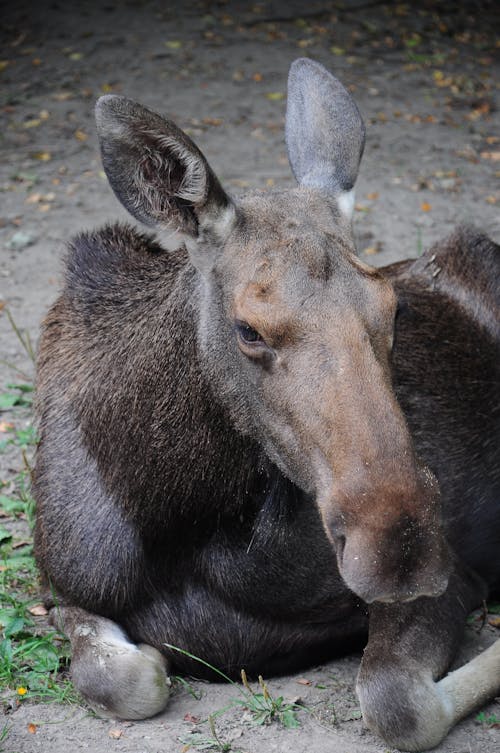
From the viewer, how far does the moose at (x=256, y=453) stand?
380 centimetres

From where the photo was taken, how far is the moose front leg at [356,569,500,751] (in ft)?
14.6

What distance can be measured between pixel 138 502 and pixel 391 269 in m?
2.37

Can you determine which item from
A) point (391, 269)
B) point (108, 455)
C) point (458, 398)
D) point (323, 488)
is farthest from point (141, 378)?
point (391, 269)

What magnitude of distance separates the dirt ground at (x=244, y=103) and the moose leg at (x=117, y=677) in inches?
13.4

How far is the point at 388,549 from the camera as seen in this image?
3623 mm

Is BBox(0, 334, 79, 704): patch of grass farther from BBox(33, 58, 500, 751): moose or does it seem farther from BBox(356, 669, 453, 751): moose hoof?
BBox(356, 669, 453, 751): moose hoof

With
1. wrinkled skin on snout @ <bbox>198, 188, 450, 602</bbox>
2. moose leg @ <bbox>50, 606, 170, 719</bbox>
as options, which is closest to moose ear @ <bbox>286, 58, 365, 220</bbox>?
wrinkled skin on snout @ <bbox>198, 188, 450, 602</bbox>

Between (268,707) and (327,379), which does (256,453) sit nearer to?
(327,379)

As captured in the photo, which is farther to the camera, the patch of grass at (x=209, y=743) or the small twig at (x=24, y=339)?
the small twig at (x=24, y=339)

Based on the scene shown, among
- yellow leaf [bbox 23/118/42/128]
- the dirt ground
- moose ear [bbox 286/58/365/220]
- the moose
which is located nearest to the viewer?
the moose

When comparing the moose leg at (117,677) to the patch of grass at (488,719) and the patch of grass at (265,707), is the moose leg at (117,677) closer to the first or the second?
the patch of grass at (265,707)

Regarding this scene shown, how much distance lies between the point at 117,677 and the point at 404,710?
111 cm

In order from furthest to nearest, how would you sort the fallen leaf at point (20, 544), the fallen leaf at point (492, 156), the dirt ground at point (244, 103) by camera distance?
the fallen leaf at point (492, 156), the dirt ground at point (244, 103), the fallen leaf at point (20, 544)

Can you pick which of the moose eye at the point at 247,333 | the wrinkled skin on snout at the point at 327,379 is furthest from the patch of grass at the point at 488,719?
the moose eye at the point at 247,333
